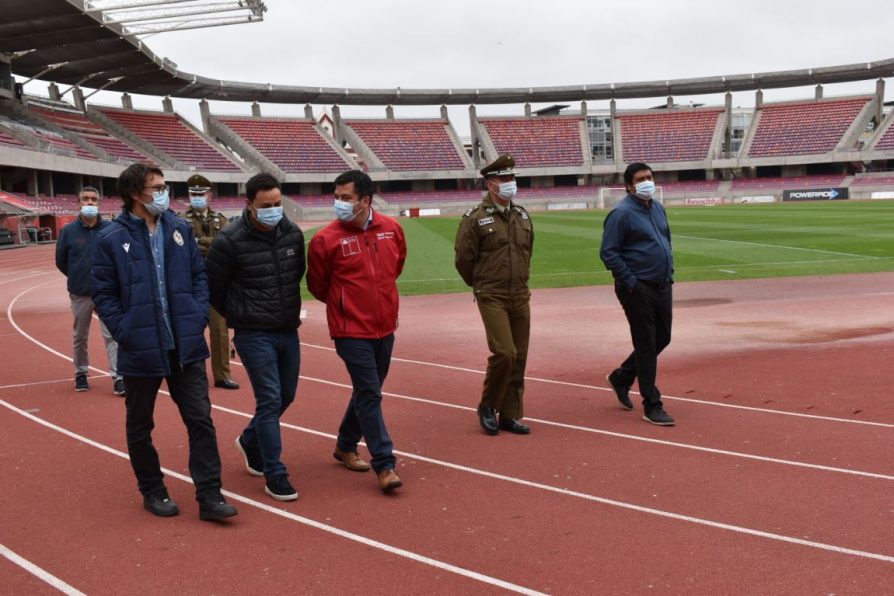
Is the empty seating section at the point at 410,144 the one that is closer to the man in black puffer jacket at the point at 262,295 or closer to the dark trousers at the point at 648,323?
the dark trousers at the point at 648,323

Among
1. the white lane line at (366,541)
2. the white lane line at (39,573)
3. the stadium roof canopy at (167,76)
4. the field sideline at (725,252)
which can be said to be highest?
the stadium roof canopy at (167,76)

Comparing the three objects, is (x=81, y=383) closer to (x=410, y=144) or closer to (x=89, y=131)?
(x=89, y=131)

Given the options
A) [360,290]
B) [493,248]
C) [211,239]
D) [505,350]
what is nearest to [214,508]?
[360,290]

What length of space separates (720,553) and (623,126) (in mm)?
83635

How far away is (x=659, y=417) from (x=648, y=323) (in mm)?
809

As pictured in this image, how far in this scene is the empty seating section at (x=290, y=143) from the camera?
2958 inches

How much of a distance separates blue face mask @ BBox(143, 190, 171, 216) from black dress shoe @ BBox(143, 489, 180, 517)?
1.76m

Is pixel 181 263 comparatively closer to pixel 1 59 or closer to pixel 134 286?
pixel 134 286

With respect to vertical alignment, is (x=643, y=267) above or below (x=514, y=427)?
above

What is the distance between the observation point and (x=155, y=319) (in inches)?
209

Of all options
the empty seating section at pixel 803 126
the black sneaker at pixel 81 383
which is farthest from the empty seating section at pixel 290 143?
the black sneaker at pixel 81 383

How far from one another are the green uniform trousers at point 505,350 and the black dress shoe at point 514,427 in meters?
0.04

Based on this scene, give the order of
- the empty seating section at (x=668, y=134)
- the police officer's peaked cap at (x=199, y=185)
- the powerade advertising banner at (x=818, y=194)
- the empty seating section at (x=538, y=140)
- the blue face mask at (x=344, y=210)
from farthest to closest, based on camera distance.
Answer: the empty seating section at (x=538, y=140) → the empty seating section at (x=668, y=134) → the powerade advertising banner at (x=818, y=194) → the police officer's peaked cap at (x=199, y=185) → the blue face mask at (x=344, y=210)

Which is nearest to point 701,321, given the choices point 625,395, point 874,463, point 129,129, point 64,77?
point 625,395
